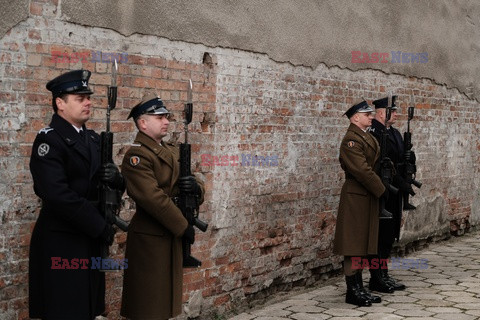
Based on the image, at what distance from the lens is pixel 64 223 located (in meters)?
3.88

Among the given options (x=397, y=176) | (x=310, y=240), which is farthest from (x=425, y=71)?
(x=310, y=240)

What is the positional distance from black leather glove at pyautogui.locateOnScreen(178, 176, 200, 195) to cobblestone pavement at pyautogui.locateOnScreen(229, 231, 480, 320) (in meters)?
1.99

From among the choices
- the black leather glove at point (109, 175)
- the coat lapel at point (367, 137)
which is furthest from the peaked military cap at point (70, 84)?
the coat lapel at point (367, 137)

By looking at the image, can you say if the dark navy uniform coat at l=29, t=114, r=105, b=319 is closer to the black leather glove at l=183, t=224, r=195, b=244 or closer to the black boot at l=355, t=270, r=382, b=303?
the black leather glove at l=183, t=224, r=195, b=244

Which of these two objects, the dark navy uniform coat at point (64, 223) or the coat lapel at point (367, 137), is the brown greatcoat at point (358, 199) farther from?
the dark navy uniform coat at point (64, 223)

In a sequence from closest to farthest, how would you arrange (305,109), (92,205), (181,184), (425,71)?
(92,205), (181,184), (305,109), (425,71)

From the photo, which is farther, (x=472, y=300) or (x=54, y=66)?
(x=472, y=300)

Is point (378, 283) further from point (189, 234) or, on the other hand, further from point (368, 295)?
point (189, 234)

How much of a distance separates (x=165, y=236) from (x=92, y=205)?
0.76 meters

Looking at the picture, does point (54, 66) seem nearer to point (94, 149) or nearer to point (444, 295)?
point (94, 149)

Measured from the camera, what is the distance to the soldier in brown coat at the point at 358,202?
21.2 ft

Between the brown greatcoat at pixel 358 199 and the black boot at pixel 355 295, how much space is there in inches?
10.1

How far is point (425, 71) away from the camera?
941cm

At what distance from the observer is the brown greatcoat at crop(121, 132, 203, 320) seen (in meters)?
4.39
